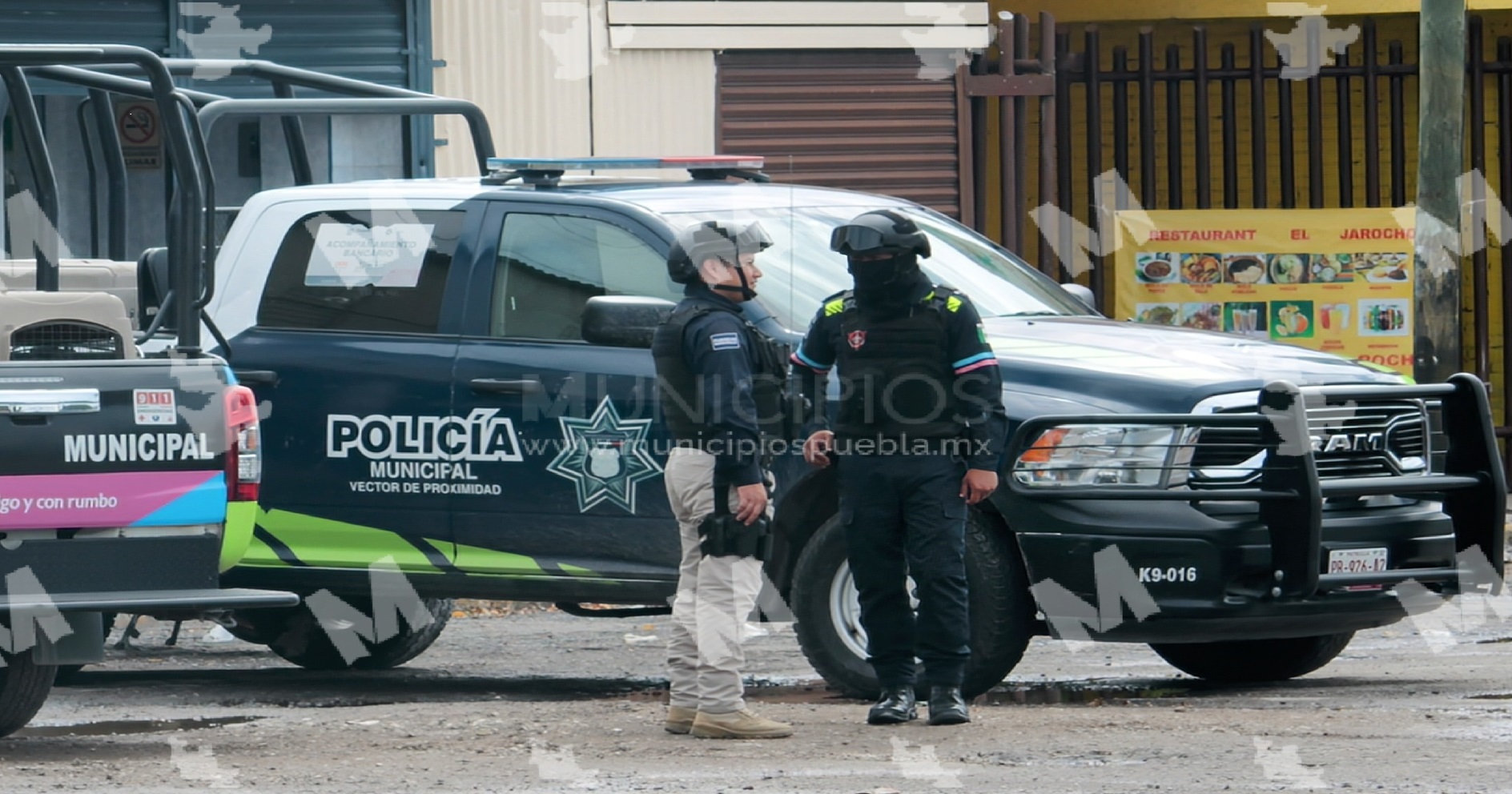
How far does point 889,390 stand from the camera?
7.45m

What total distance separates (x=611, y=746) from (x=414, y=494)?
1.70 m

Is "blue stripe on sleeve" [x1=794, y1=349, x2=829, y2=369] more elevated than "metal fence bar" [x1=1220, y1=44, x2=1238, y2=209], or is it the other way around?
"metal fence bar" [x1=1220, y1=44, x2=1238, y2=209]

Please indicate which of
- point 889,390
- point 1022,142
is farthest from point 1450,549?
point 1022,142

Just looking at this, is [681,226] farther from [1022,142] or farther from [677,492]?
[1022,142]

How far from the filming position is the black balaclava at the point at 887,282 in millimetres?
7410

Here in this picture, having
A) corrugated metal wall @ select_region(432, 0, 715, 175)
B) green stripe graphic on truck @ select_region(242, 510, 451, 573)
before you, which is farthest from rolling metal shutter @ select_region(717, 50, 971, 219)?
green stripe graphic on truck @ select_region(242, 510, 451, 573)

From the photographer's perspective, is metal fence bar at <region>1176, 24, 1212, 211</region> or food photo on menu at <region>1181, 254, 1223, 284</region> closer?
food photo on menu at <region>1181, 254, 1223, 284</region>

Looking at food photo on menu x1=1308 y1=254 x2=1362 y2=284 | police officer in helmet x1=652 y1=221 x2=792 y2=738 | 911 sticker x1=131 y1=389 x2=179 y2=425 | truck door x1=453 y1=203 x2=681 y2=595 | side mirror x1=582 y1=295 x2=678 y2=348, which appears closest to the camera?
911 sticker x1=131 y1=389 x2=179 y2=425

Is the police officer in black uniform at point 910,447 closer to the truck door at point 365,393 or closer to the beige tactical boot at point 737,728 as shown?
the beige tactical boot at point 737,728

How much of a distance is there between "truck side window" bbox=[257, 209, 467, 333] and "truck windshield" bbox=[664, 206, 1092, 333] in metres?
0.92

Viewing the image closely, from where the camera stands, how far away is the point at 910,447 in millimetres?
7430

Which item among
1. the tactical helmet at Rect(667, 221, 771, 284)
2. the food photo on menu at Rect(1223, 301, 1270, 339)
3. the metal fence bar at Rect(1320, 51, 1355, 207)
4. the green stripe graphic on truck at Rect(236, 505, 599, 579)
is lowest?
the green stripe graphic on truck at Rect(236, 505, 599, 579)

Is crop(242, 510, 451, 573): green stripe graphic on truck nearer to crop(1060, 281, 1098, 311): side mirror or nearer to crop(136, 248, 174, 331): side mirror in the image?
crop(136, 248, 174, 331): side mirror

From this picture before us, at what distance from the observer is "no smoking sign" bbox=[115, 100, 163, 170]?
14688 mm
